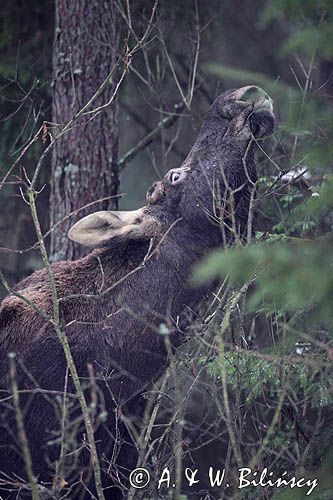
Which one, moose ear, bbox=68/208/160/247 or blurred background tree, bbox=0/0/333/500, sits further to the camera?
moose ear, bbox=68/208/160/247

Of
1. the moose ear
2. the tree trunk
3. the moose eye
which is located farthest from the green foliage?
the tree trunk

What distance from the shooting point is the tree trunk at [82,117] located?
8156 mm

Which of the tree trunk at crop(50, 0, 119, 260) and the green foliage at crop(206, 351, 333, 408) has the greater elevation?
the tree trunk at crop(50, 0, 119, 260)

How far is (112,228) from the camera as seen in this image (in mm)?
6445

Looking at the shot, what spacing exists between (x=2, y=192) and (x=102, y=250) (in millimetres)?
4461

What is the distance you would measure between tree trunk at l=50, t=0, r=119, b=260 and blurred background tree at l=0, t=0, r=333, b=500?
0.08m

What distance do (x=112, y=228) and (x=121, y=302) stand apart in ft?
1.79

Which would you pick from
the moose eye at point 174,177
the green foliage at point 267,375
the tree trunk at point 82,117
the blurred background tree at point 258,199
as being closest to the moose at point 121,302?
the moose eye at point 174,177

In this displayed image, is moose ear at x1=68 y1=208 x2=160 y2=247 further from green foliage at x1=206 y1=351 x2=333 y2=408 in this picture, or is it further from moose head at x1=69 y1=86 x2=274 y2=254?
green foliage at x1=206 y1=351 x2=333 y2=408

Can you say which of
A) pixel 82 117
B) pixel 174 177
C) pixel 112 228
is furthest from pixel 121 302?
pixel 82 117

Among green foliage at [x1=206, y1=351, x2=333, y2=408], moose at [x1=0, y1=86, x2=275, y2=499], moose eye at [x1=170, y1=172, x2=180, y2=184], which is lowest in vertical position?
green foliage at [x1=206, y1=351, x2=333, y2=408]

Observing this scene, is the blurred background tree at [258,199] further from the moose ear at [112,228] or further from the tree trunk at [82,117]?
the moose ear at [112,228]

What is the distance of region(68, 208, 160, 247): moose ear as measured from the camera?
6293 mm

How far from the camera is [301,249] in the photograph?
378 cm
